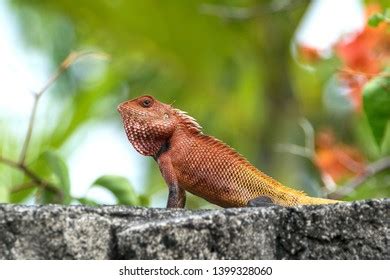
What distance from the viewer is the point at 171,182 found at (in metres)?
3.51

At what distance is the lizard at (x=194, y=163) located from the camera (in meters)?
3.40

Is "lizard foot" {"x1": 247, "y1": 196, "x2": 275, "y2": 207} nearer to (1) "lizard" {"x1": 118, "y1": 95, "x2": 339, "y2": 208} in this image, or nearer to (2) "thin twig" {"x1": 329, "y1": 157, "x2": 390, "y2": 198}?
(1) "lizard" {"x1": 118, "y1": 95, "x2": 339, "y2": 208}

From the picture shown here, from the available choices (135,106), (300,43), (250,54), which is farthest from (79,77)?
(135,106)

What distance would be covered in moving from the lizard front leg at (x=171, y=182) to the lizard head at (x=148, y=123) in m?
0.08

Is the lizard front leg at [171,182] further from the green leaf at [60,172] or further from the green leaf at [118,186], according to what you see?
the green leaf at [60,172]

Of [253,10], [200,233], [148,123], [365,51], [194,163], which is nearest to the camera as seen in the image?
[200,233]

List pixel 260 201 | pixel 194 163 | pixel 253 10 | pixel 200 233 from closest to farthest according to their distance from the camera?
1. pixel 200 233
2. pixel 260 201
3. pixel 194 163
4. pixel 253 10

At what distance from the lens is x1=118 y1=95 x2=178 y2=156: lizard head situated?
11.9 ft

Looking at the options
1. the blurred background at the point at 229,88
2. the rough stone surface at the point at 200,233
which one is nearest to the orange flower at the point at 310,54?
the blurred background at the point at 229,88

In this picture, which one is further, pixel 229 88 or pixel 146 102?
pixel 229 88

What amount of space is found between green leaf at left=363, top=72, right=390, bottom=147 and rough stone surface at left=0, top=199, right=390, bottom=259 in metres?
0.89

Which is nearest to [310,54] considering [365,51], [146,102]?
[365,51]

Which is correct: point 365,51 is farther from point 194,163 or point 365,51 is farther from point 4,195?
point 4,195

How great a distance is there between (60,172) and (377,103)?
3.97 ft
